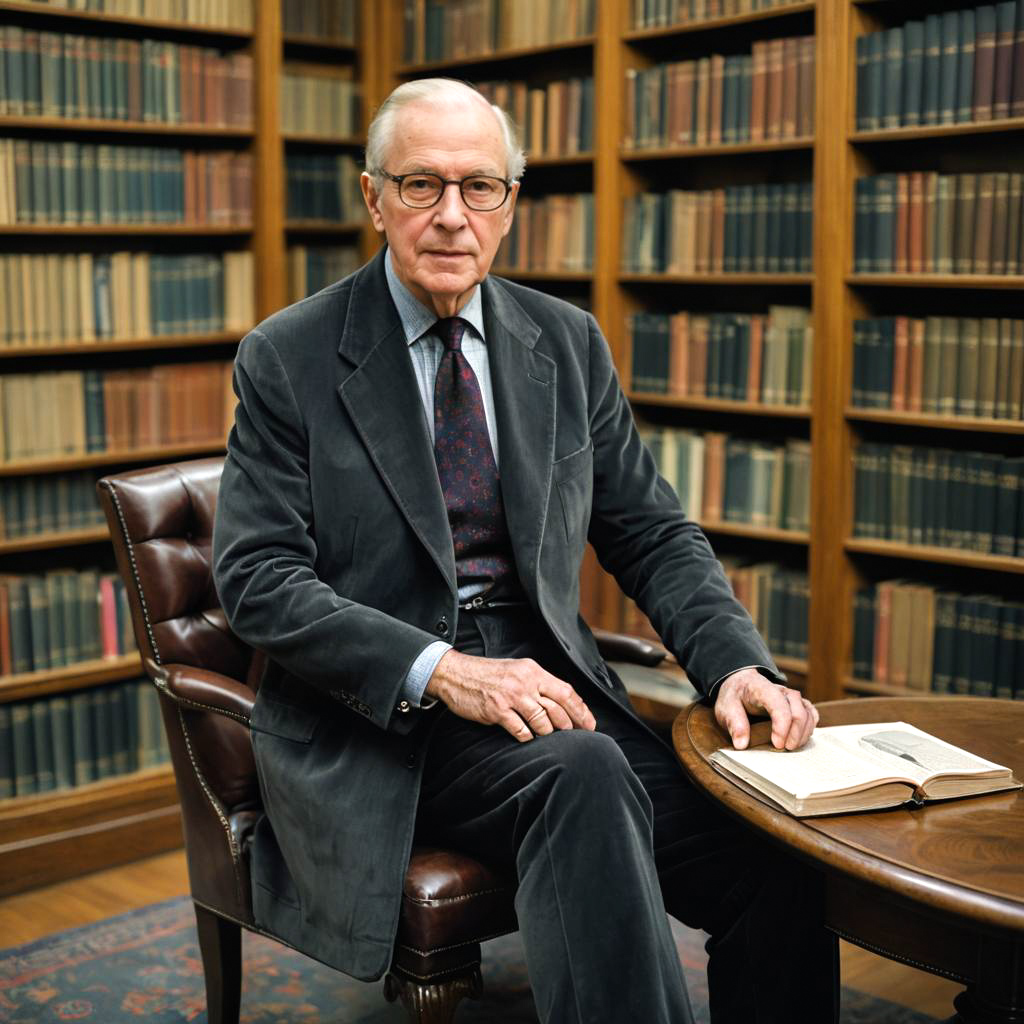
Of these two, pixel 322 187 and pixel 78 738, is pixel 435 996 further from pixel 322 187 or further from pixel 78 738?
pixel 322 187

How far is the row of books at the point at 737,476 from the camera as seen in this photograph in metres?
3.64

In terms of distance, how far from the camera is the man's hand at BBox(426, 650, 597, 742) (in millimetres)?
1812

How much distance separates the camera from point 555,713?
5.98 feet

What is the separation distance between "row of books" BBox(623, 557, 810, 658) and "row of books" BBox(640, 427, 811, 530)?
0.44 feet

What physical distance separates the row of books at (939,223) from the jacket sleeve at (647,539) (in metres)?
1.30

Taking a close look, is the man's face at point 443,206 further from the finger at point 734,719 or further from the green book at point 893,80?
the green book at point 893,80

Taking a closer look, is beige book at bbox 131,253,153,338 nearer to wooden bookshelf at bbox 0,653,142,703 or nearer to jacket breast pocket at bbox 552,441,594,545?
wooden bookshelf at bbox 0,653,142,703

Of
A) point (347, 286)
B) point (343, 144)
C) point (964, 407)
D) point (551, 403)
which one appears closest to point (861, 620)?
point (964, 407)

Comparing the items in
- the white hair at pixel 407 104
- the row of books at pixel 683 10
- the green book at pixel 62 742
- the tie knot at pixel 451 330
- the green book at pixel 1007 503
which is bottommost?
the green book at pixel 62 742

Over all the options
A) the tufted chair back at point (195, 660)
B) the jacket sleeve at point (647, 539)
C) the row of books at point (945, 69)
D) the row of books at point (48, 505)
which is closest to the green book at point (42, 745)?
the row of books at point (48, 505)

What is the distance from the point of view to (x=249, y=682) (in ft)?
7.91

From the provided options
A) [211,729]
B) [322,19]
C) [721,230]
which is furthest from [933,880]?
[322,19]

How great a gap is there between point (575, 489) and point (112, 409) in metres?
1.99

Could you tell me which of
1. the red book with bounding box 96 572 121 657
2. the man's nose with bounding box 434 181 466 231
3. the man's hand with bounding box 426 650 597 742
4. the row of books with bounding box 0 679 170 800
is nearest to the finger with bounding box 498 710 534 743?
the man's hand with bounding box 426 650 597 742
